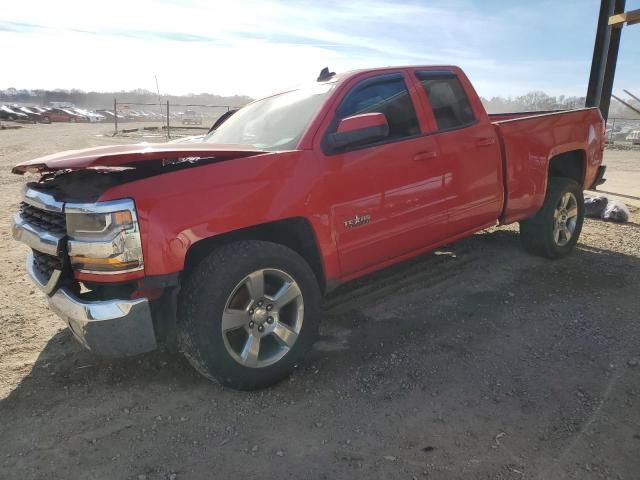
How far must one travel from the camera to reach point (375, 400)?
2867 mm

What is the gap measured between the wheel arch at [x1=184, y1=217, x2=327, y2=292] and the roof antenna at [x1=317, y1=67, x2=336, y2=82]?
1361 millimetres

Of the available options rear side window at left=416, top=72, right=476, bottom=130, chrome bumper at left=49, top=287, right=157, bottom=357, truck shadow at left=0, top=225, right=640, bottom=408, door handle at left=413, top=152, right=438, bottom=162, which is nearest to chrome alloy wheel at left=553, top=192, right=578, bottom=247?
truck shadow at left=0, top=225, right=640, bottom=408

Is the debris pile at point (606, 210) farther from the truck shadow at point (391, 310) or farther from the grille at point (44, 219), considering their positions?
the grille at point (44, 219)

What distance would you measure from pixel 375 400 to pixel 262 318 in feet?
2.72

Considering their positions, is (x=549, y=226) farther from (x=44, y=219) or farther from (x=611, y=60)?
(x=611, y=60)

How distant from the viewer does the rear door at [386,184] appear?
3.26 m

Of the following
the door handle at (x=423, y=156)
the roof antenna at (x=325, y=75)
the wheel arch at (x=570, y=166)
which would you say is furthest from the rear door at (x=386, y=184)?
the wheel arch at (x=570, y=166)

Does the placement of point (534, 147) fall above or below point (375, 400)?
above

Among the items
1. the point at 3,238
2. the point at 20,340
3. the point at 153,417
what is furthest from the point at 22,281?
the point at 153,417

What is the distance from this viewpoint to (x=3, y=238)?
19.7 ft

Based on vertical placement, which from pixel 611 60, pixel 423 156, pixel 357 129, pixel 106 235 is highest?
pixel 611 60

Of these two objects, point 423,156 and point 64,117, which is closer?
point 423,156

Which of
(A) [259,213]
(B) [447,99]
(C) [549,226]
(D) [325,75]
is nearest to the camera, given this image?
(A) [259,213]

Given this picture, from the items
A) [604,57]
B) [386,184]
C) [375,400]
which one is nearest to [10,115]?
[604,57]
